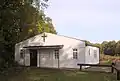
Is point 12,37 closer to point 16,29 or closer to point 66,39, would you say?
point 16,29

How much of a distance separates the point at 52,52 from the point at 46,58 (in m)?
1.20

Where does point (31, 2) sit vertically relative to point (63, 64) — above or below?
above

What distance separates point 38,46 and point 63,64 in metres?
4.25

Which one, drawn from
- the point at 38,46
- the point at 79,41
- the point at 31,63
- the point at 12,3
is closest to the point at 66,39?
the point at 79,41

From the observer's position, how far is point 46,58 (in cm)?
3116

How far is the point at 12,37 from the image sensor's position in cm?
3531

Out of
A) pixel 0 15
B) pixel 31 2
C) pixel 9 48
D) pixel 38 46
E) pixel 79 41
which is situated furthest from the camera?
pixel 9 48

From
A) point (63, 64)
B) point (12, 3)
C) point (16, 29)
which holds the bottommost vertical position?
point (63, 64)

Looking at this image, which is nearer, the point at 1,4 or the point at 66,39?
the point at 1,4

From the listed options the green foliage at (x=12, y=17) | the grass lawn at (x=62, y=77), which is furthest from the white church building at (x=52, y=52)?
the grass lawn at (x=62, y=77)

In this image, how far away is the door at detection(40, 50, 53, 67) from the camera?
1211 inches

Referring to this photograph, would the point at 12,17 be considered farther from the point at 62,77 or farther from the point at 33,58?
the point at 62,77

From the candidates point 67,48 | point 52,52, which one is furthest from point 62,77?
point 52,52

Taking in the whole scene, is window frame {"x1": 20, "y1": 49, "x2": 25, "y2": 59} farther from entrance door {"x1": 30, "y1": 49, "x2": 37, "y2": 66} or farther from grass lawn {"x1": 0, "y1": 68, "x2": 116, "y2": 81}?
grass lawn {"x1": 0, "y1": 68, "x2": 116, "y2": 81}
